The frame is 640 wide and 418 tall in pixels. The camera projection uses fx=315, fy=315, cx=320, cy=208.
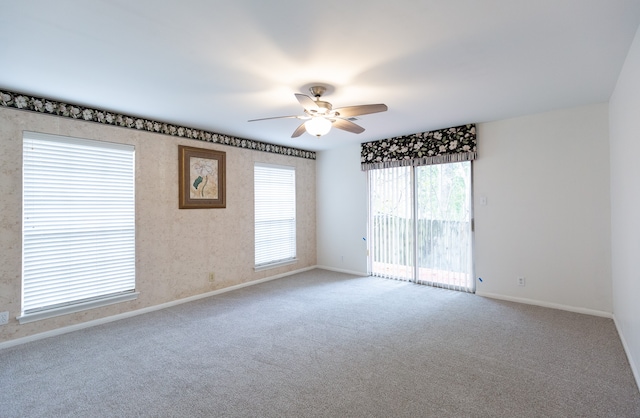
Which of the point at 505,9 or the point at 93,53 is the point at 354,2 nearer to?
the point at 505,9

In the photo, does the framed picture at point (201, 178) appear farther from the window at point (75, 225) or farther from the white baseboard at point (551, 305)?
the white baseboard at point (551, 305)

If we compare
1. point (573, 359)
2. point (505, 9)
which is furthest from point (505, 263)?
point (505, 9)

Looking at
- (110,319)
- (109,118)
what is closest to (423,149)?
(109,118)

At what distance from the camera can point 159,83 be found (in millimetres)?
2840

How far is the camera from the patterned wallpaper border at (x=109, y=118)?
306 cm

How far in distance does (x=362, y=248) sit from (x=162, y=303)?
132 inches

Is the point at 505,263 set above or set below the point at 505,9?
below

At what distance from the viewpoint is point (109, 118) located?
364 centimetres

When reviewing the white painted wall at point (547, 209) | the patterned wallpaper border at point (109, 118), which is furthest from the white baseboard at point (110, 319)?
the white painted wall at point (547, 209)

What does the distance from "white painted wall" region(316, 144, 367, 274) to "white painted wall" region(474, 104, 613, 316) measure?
201 cm

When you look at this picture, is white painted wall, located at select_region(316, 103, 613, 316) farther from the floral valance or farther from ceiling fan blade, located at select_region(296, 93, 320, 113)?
ceiling fan blade, located at select_region(296, 93, 320, 113)

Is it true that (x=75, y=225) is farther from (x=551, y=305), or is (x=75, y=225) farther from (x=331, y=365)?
(x=551, y=305)

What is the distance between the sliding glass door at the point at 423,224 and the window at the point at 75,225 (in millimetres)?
3770

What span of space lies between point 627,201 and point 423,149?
262cm
